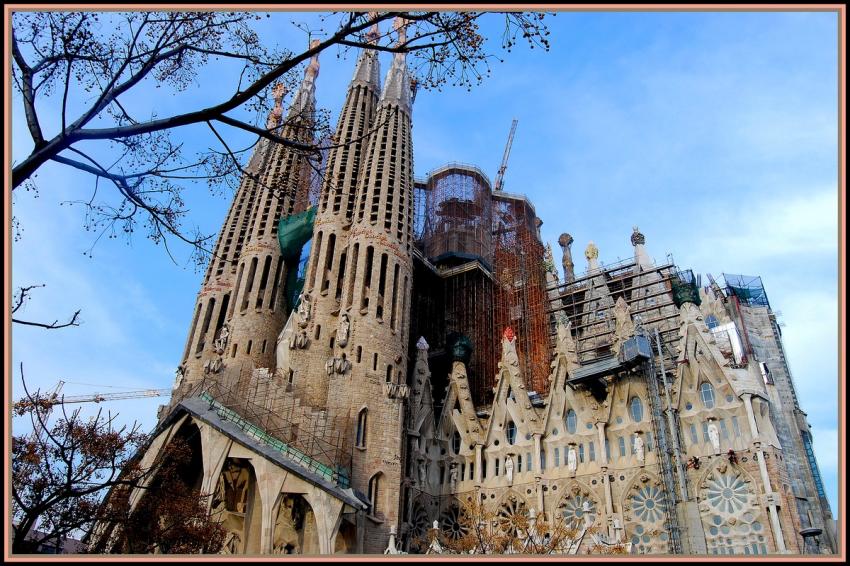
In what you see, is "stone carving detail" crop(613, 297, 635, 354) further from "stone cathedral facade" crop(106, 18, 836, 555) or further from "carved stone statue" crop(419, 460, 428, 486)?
"carved stone statue" crop(419, 460, 428, 486)

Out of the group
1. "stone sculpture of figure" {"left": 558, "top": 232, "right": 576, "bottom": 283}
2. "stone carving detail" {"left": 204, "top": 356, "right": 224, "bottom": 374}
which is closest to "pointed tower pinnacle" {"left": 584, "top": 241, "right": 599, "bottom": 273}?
"stone sculpture of figure" {"left": 558, "top": 232, "right": 576, "bottom": 283}

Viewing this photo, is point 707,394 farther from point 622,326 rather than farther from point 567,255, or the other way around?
point 567,255

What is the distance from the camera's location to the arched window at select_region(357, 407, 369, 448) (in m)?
27.0

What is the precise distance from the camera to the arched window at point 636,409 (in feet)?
93.4

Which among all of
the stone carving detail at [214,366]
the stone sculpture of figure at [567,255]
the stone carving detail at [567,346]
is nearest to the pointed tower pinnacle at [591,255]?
the stone sculpture of figure at [567,255]

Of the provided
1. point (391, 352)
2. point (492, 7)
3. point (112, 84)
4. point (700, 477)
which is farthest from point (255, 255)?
point (492, 7)

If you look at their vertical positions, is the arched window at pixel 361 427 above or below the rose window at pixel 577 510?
above

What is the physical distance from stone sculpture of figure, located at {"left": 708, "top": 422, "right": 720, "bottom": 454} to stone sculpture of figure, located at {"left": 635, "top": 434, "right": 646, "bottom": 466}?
9.10ft

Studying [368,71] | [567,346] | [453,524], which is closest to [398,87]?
[368,71]

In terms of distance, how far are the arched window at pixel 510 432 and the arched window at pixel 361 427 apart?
8043mm

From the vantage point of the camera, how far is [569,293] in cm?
3741

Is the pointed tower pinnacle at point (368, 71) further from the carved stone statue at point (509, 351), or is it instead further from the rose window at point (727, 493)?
the rose window at point (727, 493)

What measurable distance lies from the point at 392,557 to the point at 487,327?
33925mm

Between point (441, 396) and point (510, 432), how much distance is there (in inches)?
352
